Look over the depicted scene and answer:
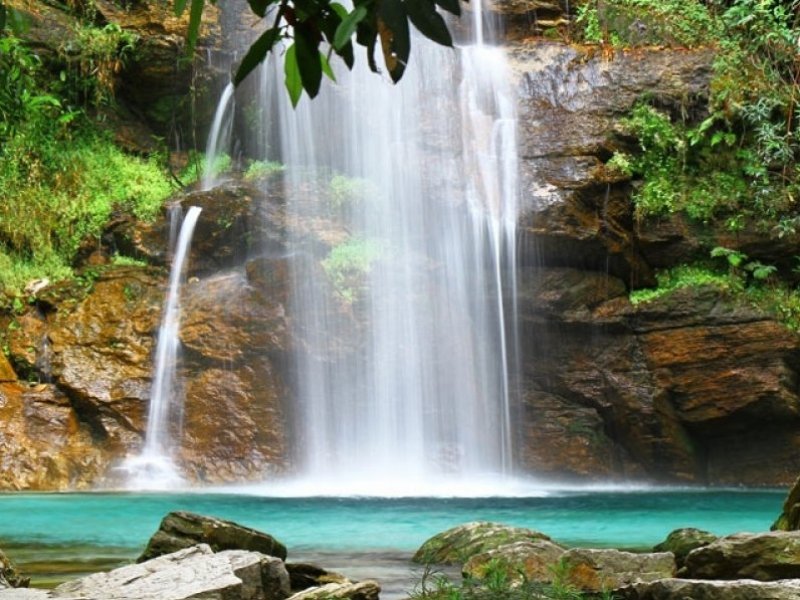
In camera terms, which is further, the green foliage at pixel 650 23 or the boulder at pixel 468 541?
the green foliage at pixel 650 23

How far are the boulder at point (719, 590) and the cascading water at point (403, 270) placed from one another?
845 centimetres

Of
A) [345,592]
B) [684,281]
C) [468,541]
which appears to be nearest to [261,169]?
[684,281]

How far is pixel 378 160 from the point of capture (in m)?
16.3

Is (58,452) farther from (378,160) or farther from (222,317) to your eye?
(378,160)

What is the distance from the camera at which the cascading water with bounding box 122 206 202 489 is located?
13.0 meters

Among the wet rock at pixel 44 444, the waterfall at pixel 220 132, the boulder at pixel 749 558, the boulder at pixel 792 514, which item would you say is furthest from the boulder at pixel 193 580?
the waterfall at pixel 220 132

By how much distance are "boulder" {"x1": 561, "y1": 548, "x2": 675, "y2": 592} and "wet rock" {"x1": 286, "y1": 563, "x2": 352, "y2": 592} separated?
1.16 metres

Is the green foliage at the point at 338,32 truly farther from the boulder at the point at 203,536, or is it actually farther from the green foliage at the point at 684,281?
the green foliage at the point at 684,281

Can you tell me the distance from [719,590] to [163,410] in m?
10.6

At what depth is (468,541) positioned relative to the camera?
6324 millimetres

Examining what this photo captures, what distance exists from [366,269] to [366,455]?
277 centimetres

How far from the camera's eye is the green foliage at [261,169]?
16.1 meters

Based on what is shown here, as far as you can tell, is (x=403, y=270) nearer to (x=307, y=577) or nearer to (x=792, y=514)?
(x=792, y=514)

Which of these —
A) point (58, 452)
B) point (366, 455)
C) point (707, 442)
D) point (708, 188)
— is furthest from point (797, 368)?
point (58, 452)
